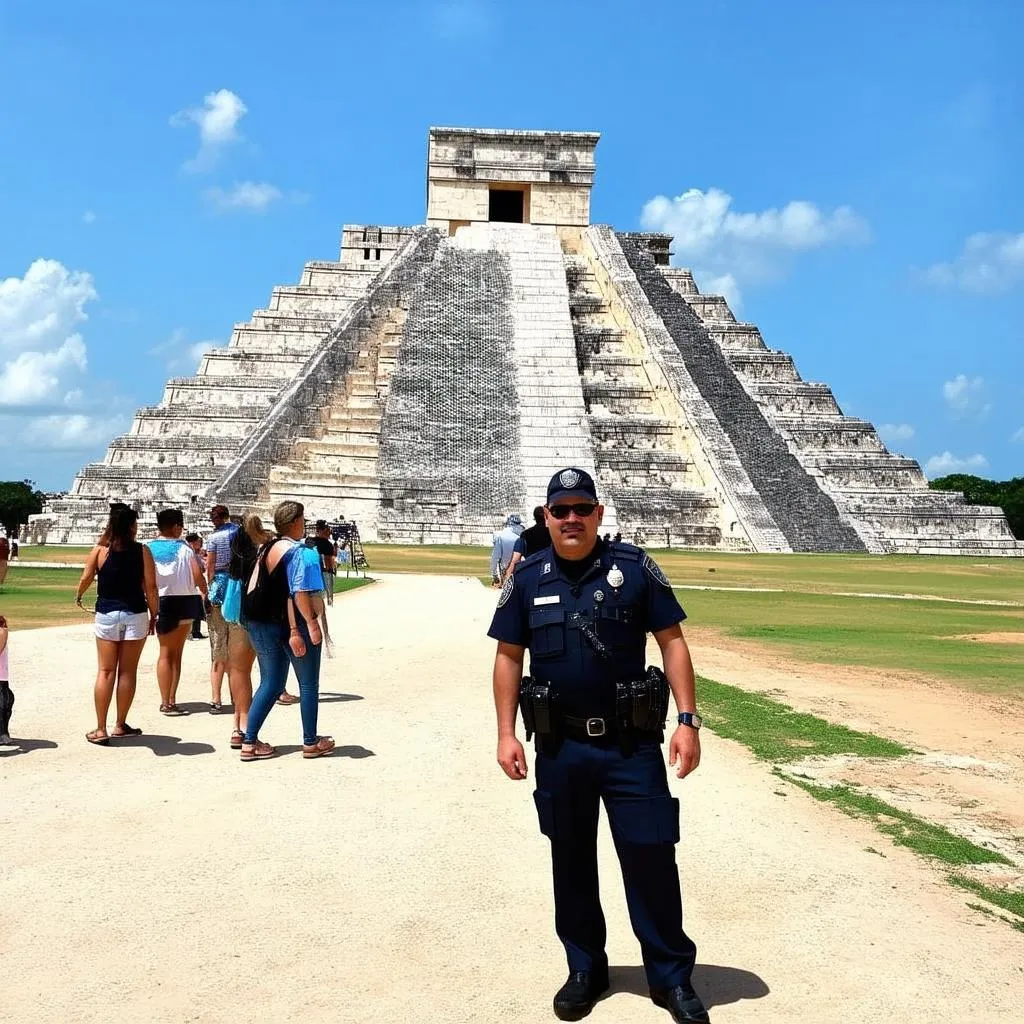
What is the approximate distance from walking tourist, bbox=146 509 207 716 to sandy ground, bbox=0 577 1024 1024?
987 millimetres

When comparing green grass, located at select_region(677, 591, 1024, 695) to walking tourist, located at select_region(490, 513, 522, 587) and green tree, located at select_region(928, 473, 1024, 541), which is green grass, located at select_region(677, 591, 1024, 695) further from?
green tree, located at select_region(928, 473, 1024, 541)

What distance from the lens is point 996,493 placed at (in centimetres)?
6544

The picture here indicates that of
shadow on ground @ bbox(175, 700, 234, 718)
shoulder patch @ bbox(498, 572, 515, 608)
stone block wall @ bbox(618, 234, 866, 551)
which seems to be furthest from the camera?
stone block wall @ bbox(618, 234, 866, 551)

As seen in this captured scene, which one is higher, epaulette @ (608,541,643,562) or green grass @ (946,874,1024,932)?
epaulette @ (608,541,643,562)

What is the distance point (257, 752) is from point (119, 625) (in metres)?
1.14

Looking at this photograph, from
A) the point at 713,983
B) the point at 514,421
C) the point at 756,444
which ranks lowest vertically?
the point at 713,983

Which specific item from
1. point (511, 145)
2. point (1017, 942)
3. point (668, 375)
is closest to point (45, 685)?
point (1017, 942)

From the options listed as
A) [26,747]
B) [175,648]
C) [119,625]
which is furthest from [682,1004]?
[175,648]

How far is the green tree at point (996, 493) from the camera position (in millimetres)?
58562

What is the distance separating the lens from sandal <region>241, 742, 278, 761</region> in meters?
6.66

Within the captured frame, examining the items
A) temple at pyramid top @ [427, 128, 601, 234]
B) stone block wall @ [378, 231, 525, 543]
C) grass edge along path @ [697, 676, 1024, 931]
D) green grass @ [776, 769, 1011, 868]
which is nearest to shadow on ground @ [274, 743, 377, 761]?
grass edge along path @ [697, 676, 1024, 931]

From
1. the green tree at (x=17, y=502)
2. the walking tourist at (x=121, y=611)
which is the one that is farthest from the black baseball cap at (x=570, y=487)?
the green tree at (x=17, y=502)

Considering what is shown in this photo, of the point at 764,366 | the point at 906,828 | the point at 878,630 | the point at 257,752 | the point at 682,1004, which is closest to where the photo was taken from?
the point at 682,1004

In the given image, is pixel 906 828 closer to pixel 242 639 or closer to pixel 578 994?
pixel 578 994
